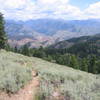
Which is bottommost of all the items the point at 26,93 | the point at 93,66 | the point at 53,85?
the point at 93,66

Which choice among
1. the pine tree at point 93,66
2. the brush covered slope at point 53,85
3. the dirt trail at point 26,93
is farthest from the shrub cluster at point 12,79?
the pine tree at point 93,66

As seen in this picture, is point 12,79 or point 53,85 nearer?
point 12,79

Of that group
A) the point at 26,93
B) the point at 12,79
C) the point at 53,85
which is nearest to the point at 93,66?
the point at 53,85

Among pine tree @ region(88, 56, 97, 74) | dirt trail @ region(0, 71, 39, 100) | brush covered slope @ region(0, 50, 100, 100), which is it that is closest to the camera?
dirt trail @ region(0, 71, 39, 100)

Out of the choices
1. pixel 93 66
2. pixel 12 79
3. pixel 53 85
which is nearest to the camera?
pixel 12 79

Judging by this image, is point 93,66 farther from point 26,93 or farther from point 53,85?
point 26,93

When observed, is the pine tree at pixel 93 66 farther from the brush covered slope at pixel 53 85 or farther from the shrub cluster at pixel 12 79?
the shrub cluster at pixel 12 79

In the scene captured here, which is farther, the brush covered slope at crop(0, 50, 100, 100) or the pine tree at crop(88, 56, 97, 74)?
the pine tree at crop(88, 56, 97, 74)

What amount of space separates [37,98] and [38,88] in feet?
2.23

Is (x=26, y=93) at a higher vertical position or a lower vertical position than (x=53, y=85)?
A: lower

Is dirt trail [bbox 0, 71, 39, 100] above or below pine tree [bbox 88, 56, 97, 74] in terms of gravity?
above

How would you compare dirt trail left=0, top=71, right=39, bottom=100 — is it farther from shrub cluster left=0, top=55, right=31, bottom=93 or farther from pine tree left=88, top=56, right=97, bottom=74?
pine tree left=88, top=56, right=97, bottom=74

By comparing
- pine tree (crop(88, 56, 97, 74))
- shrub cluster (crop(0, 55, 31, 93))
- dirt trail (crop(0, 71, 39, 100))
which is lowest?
pine tree (crop(88, 56, 97, 74))

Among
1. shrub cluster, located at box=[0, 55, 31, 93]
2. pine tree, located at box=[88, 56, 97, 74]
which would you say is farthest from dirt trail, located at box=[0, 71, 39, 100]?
pine tree, located at box=[88, 56, 97, 74]
